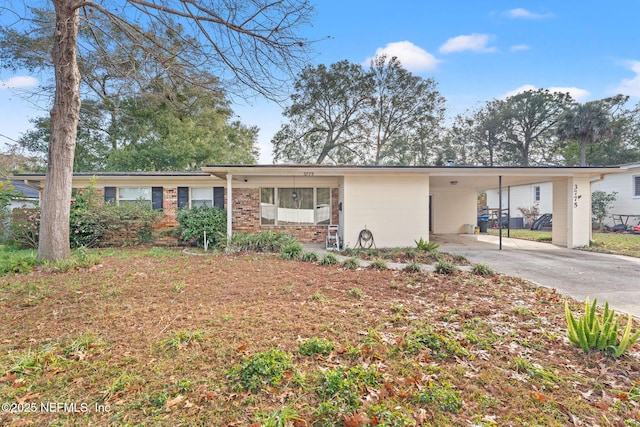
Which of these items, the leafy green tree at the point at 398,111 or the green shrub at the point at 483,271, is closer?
the green shrub at the point at 483,271

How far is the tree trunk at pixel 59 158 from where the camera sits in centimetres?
610

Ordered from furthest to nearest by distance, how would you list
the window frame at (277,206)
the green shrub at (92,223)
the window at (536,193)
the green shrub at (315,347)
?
the window at (536,193) → the window frame at (277,206) → the green shrub at (92,223) → the green shrub at (315,347)

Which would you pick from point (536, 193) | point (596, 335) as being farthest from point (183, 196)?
point (536, 193)

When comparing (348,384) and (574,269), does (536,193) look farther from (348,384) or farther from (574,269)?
(348,384)

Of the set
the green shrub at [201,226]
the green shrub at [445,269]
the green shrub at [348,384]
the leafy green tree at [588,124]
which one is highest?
the leafy green tree at [588,124]

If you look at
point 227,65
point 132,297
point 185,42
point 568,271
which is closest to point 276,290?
point 132,297

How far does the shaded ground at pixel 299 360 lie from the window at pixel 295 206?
6.52 m

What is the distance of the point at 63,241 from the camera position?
6.35m

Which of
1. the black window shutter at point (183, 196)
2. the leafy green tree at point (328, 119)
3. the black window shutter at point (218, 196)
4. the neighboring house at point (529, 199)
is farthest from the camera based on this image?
the leafy green tree at point (328, 119)

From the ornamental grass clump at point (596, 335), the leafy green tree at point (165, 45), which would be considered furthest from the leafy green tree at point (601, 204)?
the leafy green tree at point (165, 45)

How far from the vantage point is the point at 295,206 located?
11281 mm

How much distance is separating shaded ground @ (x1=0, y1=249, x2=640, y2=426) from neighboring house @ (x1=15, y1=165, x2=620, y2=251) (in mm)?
5266

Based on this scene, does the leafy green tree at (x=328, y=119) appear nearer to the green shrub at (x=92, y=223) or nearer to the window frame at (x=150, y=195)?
the window frame at (x=150, y=195)

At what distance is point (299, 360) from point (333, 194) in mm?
8986
